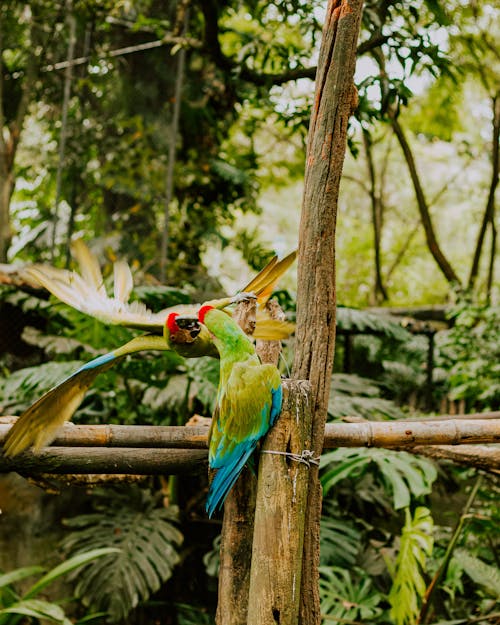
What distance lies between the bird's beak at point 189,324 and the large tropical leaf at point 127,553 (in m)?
1.64

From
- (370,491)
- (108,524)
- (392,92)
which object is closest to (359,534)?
(370,491)

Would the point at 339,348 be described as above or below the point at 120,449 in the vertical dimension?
above

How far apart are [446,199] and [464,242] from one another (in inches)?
38.7

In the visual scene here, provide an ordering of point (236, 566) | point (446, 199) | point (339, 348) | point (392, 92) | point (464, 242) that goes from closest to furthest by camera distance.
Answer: point (236, 566) < point (392, 92) < point (339, 348) < point (446, 199) < point (464, 242)

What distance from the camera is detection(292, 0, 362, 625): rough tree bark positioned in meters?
1.40

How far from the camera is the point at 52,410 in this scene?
1.36 metres

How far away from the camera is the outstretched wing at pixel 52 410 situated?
1.34 meters

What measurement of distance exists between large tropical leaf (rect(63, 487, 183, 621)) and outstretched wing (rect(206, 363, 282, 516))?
1504 millimetres

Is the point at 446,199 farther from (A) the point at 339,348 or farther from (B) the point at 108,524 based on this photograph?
(B) the point at 108,524

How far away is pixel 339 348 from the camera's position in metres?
5.01

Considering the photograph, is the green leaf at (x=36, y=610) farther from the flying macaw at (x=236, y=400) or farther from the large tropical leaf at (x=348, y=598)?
the flying macaw at (x=236, y=400)

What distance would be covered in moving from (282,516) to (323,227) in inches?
24.7

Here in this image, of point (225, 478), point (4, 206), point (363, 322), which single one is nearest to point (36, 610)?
point (225, 478)

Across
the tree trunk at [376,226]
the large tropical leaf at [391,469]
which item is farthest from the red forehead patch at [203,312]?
the tree trunk at [376,226]
